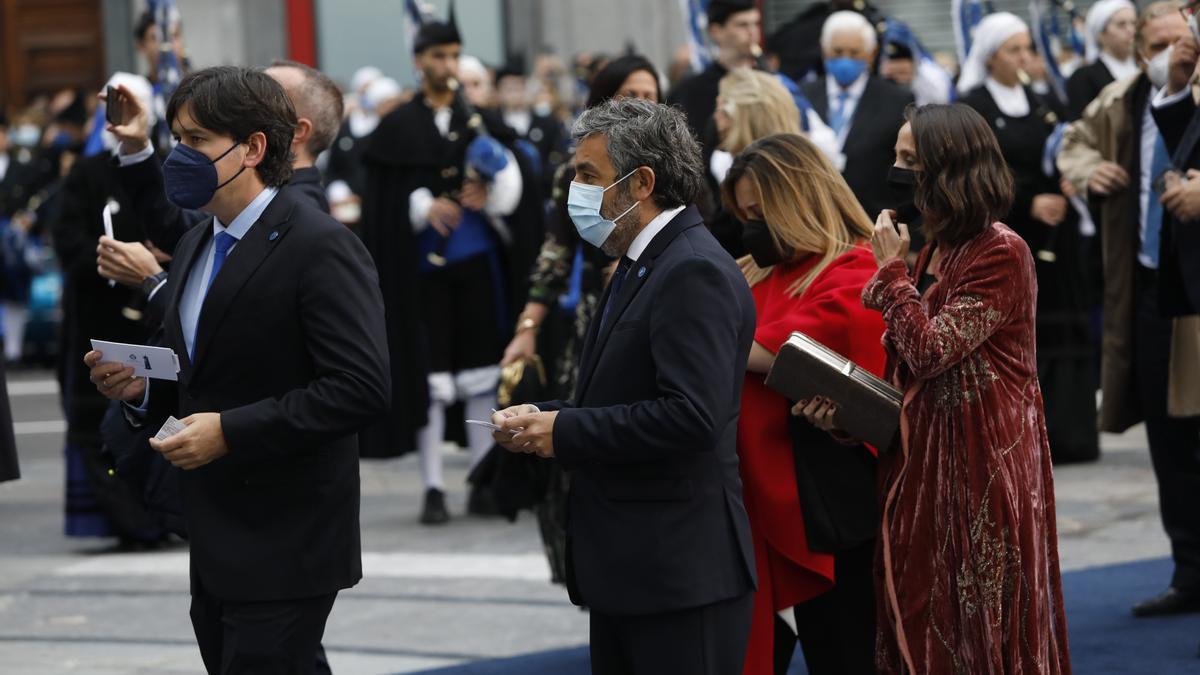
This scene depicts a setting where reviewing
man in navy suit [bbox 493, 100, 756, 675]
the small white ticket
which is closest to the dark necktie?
man in navy suit [bbox 493, 100, 756, 675]

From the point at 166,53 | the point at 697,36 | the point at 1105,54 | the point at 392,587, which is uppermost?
the point at 166,53

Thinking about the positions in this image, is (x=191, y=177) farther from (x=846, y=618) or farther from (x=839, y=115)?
(x=839, y=115)

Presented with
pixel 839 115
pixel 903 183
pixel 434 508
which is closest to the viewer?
pixel 903 183

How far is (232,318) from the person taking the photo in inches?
155

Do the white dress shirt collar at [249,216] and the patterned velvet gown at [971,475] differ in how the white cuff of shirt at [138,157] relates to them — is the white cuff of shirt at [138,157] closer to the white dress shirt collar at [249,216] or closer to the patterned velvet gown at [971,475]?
the white dress shirt collar at [249,216]

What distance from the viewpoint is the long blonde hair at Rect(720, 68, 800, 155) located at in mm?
6152

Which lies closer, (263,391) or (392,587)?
(263,391)

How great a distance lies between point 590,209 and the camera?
404 centimetres

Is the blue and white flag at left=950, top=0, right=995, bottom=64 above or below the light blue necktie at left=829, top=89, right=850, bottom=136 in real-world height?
above

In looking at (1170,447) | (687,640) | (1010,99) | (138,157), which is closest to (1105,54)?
(1010,99)

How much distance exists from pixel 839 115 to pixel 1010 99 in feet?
3.85

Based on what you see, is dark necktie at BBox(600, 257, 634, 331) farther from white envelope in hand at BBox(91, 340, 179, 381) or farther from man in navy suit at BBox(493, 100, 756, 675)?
white envelope in hand at BBox(91, 340, 179, 381)

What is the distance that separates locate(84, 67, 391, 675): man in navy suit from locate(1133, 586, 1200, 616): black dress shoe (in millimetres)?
3353

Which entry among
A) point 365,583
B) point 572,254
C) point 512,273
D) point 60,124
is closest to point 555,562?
point 572,254
